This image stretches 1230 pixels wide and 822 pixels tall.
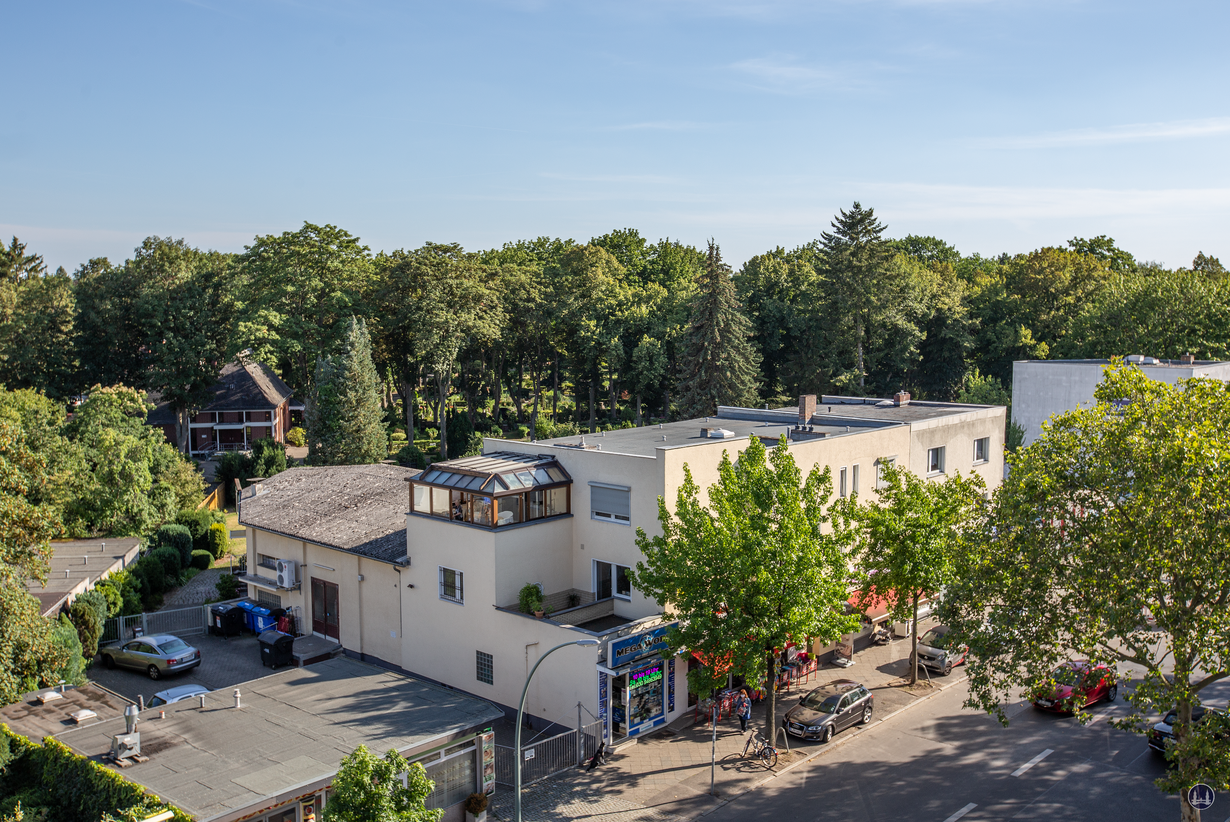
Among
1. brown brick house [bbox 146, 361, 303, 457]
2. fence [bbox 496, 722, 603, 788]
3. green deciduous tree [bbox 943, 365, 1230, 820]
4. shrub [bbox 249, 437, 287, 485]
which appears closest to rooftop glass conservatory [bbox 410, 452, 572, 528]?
fence [bbox 496, 722, 603, 788]

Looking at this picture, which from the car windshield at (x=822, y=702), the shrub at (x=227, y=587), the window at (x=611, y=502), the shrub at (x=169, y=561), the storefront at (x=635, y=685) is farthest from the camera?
the shrub at (x=169, y=561)

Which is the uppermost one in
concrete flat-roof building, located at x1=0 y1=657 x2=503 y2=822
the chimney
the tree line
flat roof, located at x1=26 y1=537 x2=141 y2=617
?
the tree line

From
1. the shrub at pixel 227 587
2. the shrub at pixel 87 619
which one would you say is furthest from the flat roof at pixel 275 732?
the shrub at pixel 227 587

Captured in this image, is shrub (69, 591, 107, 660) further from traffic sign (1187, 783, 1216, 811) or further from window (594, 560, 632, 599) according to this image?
traffic sign (1187, 783, 1216, 811)

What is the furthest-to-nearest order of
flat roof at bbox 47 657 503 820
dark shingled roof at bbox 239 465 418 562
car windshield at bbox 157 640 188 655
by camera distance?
dark shingled roof at bbox 239 465 418 562, car windshield at bbox 157 640 188 655, flat roof at bbox 47 657 503 820

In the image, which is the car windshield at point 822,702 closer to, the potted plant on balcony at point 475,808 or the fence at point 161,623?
the potted plant on balcony at point 475,808

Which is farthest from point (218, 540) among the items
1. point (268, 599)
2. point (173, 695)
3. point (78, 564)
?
point (173, 695)

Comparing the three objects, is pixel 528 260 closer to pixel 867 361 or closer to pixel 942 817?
pixel 867 361
